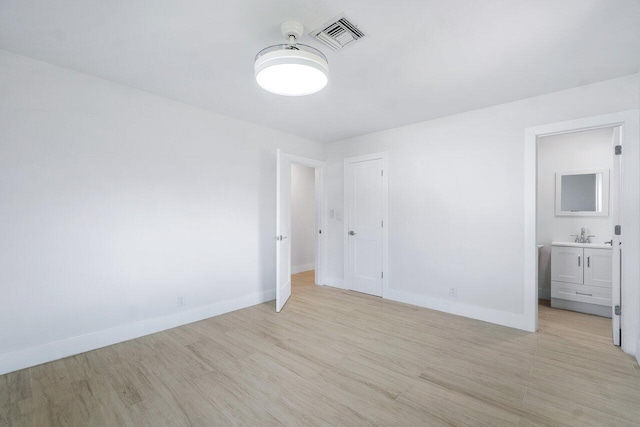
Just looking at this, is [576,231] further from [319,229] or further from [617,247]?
[319,229]

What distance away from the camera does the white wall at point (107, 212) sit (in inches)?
93.0

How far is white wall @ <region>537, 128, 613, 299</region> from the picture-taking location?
3999mm

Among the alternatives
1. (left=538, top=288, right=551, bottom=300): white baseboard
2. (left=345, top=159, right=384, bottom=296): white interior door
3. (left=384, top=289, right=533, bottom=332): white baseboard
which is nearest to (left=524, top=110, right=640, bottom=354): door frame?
(left=384, top=289, right=533, bottom=332): white baseboard

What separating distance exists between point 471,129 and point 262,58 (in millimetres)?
2772

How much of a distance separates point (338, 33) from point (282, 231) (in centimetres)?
252

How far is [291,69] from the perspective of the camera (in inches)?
79.7

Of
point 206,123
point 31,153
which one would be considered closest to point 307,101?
point 206,123

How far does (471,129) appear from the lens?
11.6ft

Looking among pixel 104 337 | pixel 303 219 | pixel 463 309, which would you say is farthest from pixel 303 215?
pixel 104 337

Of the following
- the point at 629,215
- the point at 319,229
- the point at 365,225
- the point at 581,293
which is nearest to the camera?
the point at 629,215

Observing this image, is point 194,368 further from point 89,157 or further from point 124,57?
point 124,57

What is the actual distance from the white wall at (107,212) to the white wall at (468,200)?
2.24 m

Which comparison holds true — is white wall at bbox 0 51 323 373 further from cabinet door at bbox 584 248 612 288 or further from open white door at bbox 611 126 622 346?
cabinet door at bbox 584 248 612 288

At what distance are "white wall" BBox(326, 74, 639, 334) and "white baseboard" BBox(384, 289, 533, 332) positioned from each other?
11 mm
